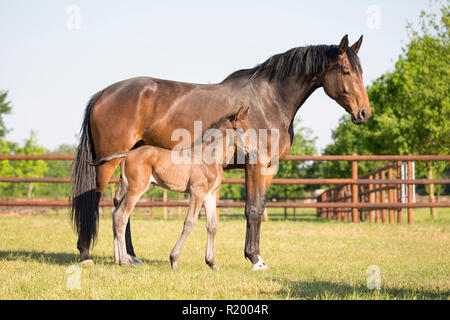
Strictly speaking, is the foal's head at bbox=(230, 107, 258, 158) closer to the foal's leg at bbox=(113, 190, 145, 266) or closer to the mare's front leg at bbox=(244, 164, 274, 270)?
the mare's front leg at bbox=(244, 164, 274, 270)

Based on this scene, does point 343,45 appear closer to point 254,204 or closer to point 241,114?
point 241,114

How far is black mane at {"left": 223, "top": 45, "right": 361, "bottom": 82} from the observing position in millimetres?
5805

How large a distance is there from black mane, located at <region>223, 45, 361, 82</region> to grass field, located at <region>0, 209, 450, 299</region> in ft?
8.04

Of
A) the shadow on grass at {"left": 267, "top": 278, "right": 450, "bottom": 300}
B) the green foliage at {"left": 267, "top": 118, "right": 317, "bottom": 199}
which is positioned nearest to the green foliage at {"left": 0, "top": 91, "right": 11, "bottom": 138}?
the green foliage at {"left": 267, "top": 118, "right": 317, "bottom": 199}

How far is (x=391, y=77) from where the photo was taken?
26062 millimetres

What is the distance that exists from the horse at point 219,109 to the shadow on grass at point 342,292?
1470 mm

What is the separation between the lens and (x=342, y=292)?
4.00 meters

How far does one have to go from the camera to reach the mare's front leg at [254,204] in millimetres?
5609

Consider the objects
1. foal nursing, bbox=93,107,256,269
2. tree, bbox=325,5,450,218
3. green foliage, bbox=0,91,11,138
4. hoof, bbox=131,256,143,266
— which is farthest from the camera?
green foliage, bbox=0,91,11,138

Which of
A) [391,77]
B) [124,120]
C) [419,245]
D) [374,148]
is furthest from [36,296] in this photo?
[391,77]

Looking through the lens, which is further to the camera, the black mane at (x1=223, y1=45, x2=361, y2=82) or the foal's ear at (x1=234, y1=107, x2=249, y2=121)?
the black mane at (x1=223, y1=45, x2=361, y2=82)
